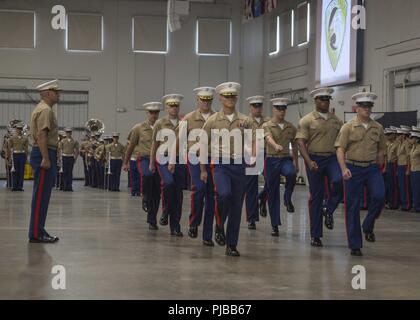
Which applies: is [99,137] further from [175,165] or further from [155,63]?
[175,165]

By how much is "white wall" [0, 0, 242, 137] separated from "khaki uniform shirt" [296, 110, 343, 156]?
24.2 meters

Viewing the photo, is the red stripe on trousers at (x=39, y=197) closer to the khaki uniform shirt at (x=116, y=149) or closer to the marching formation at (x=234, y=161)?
the marching formation at (x=234, y=161)

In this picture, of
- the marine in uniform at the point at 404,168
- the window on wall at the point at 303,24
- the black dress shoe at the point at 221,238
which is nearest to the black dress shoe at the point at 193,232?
the black dress shoe at the point at 221,238

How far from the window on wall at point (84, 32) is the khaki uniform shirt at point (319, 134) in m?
25.0

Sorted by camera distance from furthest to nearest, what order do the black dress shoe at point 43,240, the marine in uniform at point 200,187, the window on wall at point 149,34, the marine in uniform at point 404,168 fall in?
the window on wall at point 149,34, the marine in uniform at point 404,168, the black dress shoe at point 43,240, the marine in uniform at point 200,187

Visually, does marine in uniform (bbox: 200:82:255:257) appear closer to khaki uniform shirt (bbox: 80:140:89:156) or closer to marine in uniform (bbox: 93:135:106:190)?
marine in uniform (bbox: 93:135:106:190)

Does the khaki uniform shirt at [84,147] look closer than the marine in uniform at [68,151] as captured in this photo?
No

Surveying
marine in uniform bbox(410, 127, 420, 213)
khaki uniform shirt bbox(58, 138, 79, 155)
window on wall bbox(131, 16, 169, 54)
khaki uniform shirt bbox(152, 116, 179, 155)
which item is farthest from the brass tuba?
khaki uniform shirt bbox(152, 116, 179, 155)

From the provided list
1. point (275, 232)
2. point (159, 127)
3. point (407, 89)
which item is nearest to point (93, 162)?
point (407, 89)

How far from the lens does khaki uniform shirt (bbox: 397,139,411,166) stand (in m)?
17.9

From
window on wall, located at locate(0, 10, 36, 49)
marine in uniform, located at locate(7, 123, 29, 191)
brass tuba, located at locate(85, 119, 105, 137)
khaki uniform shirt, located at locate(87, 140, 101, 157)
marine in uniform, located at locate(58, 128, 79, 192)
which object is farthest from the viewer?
window on wall, located at locate(0, 10, 36, 49)

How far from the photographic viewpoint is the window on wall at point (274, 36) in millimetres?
32934

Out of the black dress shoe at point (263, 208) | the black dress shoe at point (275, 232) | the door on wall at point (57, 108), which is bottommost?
the black dress shoe at point (275, 232)

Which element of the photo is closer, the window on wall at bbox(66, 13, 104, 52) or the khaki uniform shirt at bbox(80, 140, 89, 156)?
the khaki uniform shirt at bbox(80, 140, 89, 156)
